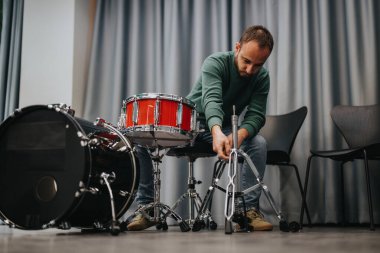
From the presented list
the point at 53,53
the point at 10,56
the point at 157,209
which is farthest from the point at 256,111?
the point at 10,56

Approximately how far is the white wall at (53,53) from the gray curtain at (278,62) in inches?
5.3

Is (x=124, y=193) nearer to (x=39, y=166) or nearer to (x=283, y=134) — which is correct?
(x=39, y=166)

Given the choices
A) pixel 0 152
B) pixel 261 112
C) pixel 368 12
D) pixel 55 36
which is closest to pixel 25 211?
pixel 0 152

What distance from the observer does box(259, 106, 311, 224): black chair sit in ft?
9.39

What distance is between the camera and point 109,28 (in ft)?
12.6

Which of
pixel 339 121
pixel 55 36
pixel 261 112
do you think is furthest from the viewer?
pixel 55 36

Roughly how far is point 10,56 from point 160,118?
2.21 m

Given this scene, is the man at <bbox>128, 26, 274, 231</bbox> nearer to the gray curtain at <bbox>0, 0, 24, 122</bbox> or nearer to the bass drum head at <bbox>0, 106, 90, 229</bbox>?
the bass drum head at <bbox>0, 106, 90, 229</bbox>

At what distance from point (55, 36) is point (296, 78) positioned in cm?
195

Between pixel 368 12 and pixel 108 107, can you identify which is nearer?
pixel 368 12

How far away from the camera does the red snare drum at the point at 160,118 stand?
2.24 m

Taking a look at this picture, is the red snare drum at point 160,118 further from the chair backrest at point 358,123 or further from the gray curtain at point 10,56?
the gray curtain at point 10,56

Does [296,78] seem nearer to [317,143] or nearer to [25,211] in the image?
[317,143]

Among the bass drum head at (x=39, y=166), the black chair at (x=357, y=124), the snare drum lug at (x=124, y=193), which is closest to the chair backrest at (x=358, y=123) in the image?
the black chair at (x=357, y=124)
